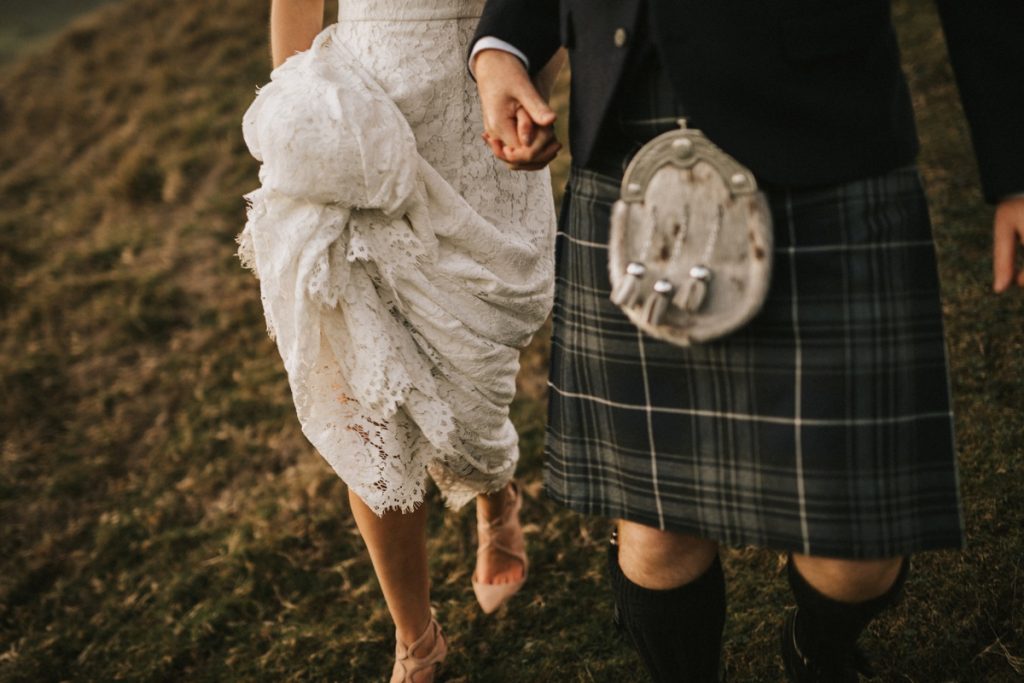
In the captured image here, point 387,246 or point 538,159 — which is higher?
point 538,159

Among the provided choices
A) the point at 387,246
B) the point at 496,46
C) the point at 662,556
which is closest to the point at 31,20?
the point at 387,246

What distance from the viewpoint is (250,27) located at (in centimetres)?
744

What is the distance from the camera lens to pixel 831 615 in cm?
125

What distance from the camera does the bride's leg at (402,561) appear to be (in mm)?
1796

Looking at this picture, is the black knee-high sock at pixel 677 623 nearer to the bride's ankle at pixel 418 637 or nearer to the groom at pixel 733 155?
the groom at pixel 733 155

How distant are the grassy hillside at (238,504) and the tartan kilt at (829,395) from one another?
77 centimetres

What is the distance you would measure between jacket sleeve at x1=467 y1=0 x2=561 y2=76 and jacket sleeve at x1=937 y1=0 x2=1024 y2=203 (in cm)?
53

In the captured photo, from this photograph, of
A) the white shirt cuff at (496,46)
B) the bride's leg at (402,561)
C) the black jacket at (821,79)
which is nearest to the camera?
the black jacket at (821,79)

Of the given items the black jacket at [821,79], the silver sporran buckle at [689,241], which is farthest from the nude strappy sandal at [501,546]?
the black jacket at [821,79]

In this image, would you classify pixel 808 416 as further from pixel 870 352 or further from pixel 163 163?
pixel 163 163

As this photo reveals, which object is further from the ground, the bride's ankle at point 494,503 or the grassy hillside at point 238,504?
the bride's ankle at point 494,503

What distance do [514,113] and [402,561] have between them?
3.27 feet

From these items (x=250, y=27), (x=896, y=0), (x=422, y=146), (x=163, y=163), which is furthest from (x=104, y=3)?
(x=422, y=146)

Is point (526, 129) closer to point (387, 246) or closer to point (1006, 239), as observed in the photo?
point (387, 246)
